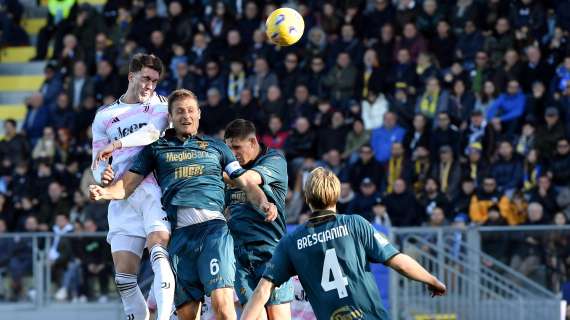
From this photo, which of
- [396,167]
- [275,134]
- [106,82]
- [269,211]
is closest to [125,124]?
[269,211]

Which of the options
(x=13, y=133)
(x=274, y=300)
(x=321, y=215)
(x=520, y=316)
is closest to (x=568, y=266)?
(x=520, y=316)

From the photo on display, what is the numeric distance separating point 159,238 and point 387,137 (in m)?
10.1

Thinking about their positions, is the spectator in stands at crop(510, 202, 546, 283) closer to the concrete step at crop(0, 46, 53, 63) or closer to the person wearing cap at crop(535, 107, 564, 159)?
the person wearing cap at crop(535, 107, 564, 159)

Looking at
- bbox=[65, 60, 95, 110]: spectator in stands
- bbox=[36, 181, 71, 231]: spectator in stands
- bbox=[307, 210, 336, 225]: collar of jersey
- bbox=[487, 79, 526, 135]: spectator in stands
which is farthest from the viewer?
bbox=[65, 60, 95, 110]: spectator in stands

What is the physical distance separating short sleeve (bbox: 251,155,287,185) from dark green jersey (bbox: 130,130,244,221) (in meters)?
0.36

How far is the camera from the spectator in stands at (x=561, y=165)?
18812 millimetres

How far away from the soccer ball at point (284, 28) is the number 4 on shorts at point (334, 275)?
13.9 ft

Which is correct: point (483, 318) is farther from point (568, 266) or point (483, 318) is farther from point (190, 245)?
point (190, 245)

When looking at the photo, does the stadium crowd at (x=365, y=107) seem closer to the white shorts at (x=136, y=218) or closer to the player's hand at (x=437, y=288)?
the white shorts at (x=136, y=218)

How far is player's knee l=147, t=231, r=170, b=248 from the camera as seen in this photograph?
35.1 ft

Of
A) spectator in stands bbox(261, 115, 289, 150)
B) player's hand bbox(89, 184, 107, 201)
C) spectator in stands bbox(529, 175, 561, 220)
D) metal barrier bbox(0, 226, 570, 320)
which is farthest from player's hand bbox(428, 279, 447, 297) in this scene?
spectator in stands bbox(261, 115, 289, 150)

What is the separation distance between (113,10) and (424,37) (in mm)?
6850

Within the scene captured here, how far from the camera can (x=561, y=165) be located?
18938 mm

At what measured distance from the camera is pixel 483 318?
16406 millimetres
